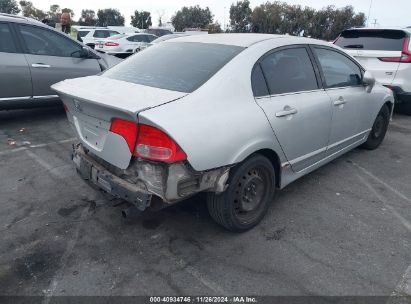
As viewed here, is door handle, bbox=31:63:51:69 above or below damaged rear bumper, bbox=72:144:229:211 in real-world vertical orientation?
above

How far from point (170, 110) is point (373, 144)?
398 cm

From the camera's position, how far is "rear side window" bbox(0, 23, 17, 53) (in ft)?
17.7

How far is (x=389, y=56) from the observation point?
21.7 feet

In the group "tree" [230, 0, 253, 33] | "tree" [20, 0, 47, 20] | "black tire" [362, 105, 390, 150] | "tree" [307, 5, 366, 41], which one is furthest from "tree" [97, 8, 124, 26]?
"black tire" [362, 105, 390, 150]

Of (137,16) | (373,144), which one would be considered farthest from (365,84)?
(137,16)

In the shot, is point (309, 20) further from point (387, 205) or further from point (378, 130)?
point (387, 205)

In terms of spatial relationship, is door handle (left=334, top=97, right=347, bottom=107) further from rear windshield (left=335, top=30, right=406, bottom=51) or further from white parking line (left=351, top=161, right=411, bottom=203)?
rear windshield (left=335, top=30, right=406, bottom=51)

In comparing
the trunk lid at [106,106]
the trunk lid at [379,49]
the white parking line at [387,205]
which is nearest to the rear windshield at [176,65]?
the trunk lid at [106,106]

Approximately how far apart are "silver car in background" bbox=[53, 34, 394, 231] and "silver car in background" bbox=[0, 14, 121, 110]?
292 cm

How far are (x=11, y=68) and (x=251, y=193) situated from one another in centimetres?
445

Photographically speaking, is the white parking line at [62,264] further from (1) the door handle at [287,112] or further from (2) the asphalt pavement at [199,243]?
(1) the door handle at [287,112]

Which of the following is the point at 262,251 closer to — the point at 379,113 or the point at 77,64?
the point at 379,113

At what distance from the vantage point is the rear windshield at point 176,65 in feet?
9.15

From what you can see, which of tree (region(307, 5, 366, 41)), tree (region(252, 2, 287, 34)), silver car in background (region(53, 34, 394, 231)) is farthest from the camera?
tree (region(252, 2, 287, 34))
